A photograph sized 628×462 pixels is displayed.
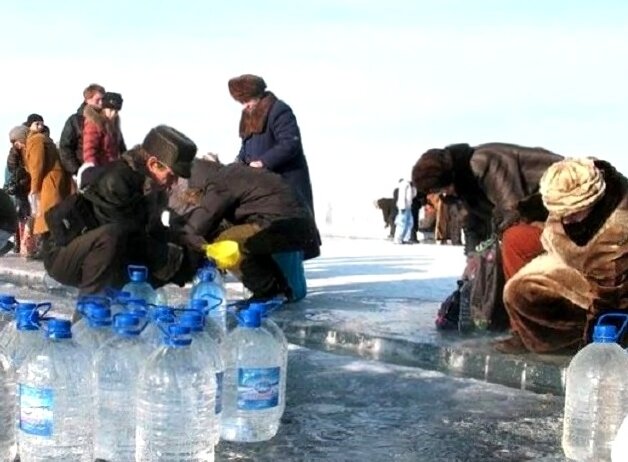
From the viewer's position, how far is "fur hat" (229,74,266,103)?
282 inches

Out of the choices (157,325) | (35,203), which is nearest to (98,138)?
(35,203)

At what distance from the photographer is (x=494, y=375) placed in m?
5.07

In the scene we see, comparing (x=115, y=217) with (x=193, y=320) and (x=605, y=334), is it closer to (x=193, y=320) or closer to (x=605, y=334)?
(x=193, y=320)

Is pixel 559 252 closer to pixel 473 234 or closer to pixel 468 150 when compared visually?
pixel 468 150

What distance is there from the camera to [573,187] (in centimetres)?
454

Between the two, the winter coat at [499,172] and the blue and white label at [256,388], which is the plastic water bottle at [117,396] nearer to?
the blue and white label at [256,388]

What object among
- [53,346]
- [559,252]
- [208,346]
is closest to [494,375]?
[559,252]

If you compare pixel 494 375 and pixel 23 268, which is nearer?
pixel 494 375

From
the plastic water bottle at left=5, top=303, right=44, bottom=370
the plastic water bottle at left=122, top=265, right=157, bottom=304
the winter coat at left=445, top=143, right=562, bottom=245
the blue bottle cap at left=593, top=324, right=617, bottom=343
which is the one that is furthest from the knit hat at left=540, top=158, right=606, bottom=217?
the plastic water bottle at left=5, top=303, right=44, bottom=370

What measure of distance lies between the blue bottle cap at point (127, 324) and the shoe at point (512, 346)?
2.64 m

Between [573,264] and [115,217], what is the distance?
239 cm

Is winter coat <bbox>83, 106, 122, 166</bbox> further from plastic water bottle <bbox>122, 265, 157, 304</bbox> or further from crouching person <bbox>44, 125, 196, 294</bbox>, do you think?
plastic water bottle <bbox>122, 265, 157, 304</bbox>

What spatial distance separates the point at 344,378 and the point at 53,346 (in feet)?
6.46

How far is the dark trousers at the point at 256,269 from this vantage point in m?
6.50
